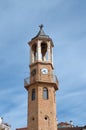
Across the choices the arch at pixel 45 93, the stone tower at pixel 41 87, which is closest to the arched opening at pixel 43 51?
the stone tower at pixel 41 87

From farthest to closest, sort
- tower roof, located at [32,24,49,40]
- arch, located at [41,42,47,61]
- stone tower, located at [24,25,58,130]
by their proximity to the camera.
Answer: arch, located at [41,42,47,61] < tower roof, located at [32,24,49,40] < stone tower, located at [24,25,58,130]

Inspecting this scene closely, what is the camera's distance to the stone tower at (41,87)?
45.0 meters

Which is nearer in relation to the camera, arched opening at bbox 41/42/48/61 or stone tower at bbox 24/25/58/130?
stone tower at bbox 24/25/58/130

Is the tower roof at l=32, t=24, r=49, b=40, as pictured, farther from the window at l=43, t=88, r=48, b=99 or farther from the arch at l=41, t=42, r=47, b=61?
the window at l=43, t=88, r=48, b=99

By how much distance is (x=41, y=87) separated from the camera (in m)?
46.6

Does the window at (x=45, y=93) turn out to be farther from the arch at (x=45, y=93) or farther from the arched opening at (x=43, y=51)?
the arched opening at (x=43, y=51)

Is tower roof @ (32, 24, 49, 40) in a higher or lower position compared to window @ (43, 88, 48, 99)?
higher

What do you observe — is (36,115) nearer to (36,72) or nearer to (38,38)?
(36,72)

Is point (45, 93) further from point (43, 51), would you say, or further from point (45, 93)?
point (43, 51)

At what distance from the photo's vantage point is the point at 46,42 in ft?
165

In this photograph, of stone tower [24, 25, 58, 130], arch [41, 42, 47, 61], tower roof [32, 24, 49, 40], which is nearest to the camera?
stone tower [24, 25, 58, 130]

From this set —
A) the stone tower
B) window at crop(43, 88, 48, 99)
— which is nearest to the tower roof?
the stone tower

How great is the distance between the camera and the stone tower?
1773 inches

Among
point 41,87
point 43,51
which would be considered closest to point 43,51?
point 43,51
